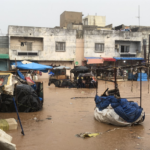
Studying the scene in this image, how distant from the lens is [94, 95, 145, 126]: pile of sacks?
6.92 m

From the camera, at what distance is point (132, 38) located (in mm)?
33125

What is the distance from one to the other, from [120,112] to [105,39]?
2629 cm

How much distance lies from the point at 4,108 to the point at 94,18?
42.5m

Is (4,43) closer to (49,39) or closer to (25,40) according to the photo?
(25,40)

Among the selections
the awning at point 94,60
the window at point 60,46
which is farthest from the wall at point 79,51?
the window at point 60,46

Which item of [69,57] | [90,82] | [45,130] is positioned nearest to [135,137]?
[45,130]

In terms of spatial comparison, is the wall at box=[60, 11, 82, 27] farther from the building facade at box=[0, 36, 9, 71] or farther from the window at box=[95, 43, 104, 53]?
the building facade at box=[0, 36, 9, 71]

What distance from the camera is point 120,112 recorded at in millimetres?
6879

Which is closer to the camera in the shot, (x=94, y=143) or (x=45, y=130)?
(x=94, y=143)

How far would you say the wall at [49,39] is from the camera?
1146 inches

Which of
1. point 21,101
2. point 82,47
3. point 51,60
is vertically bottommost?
point 21,101

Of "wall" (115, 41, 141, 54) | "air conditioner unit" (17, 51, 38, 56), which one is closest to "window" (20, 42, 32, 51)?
"air conditioner unit" (17, 51, 38, 56)

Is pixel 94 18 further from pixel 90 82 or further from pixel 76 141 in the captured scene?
pixel 76 141

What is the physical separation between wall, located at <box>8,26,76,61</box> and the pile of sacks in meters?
23.6
